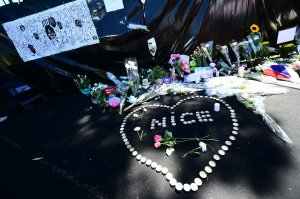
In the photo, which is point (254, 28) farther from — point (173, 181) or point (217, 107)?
point (173, 181)

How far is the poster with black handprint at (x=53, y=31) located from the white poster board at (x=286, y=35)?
3.35 meters

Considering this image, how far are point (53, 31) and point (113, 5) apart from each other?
1205 millimetres

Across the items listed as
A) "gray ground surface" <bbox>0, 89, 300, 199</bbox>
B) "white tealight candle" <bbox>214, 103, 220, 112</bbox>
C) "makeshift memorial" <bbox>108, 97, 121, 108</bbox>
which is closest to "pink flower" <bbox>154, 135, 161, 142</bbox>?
"gray ground surface" <bbox>0, 89, 300, 199</bbox>

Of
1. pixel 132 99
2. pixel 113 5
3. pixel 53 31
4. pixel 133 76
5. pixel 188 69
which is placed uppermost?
pixel 113 5

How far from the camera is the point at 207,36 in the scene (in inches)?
133

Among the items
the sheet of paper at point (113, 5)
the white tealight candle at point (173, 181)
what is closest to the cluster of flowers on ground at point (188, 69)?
the sheet of paper at point (113, 5)

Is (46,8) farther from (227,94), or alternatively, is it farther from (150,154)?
(227,94)

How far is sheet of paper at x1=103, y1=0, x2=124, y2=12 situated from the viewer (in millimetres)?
3076

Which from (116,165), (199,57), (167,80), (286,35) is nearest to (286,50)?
(286,35)

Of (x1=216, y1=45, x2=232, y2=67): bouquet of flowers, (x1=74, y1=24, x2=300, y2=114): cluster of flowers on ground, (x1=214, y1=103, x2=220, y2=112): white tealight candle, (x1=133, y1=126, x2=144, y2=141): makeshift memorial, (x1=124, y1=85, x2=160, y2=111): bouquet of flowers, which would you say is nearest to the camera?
(x1=133, y1=126, x2=144, y2=141): makeshift memorial

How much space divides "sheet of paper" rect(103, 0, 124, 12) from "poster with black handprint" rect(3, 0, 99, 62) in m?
0.33

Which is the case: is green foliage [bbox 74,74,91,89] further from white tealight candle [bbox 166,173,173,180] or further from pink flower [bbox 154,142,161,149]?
white tealight candle [bbox 166,173,173,180]

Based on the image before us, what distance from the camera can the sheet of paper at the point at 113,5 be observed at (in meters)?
3.08

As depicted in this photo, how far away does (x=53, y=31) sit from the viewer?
3.35 m
